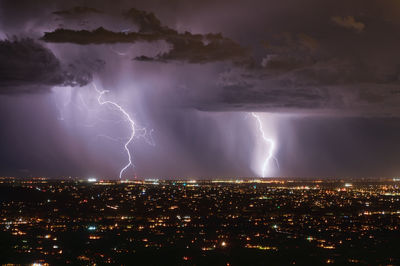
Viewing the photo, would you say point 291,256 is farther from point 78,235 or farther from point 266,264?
point 78,235

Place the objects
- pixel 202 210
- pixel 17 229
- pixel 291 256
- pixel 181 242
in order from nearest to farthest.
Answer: pixel 291 256 → pixel 181 242 → pixel 17 229 → pixel 202 210

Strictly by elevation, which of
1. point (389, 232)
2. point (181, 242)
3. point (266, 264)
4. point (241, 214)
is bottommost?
point (266, 264)

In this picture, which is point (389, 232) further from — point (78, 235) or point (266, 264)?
point (78, 235)

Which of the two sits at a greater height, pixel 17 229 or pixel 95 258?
pixel 17 229

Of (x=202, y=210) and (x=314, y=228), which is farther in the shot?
(x=202, y=210)

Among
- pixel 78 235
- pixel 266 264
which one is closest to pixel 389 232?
pixel 266 264

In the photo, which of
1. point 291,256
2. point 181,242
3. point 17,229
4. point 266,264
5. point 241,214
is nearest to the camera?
point 266,264

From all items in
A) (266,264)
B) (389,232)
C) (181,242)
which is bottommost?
(266,264)

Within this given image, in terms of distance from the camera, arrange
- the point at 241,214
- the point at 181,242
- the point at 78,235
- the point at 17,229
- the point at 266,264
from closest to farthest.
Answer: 1. the point at 266,264
2. the point at 181,242
3. the point at 78,235
4. the point at 17,229
5. the point at 241,214

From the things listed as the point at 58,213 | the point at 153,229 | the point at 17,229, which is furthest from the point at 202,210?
the point at 17,229
